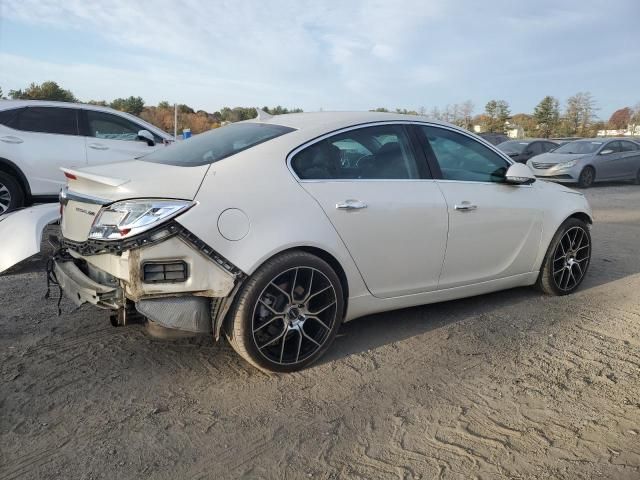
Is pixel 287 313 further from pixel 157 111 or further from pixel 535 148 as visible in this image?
pixel 157 111

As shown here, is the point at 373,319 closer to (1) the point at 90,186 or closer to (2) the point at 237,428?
(2) the point at 237,428

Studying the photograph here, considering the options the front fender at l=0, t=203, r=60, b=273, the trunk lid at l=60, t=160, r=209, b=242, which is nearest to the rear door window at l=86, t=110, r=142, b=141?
the front fender at l=0, t=203, r=60, b=273

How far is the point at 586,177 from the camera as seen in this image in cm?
1541

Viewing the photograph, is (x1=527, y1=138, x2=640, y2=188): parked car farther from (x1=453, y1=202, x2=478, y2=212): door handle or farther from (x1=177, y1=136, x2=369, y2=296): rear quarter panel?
(x1=177, y1=136, x2=369, y2=296): rear quarter panel

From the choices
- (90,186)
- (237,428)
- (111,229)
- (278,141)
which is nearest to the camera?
(237,428)

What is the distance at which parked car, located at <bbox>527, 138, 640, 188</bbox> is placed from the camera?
1526 cm

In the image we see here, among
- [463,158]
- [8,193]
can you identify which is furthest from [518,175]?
[8,193]

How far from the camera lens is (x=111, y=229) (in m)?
2.91

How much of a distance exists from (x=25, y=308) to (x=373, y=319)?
2.71 meters

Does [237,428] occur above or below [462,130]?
below

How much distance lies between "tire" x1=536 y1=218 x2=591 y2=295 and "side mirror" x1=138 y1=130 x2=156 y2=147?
574 cm

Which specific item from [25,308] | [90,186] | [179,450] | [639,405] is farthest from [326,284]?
[25,308]

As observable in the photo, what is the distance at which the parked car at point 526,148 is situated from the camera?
791 inches

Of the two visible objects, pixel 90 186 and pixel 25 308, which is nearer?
pixel 90 186
